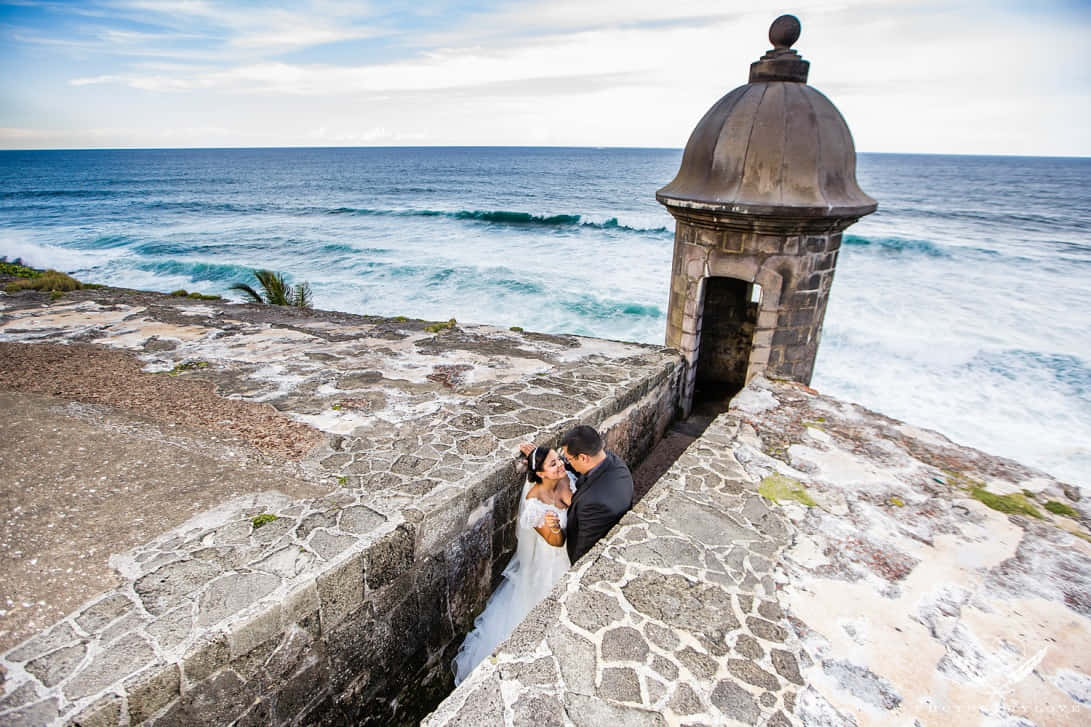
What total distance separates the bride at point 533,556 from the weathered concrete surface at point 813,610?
365mm

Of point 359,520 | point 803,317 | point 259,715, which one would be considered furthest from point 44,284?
point 803,317

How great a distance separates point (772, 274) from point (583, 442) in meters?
4.06

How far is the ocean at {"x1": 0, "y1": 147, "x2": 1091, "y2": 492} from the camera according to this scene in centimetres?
1293

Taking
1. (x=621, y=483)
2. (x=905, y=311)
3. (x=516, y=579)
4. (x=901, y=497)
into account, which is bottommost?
(x=905, y=311)

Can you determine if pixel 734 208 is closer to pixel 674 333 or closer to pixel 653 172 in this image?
pixel 674 333

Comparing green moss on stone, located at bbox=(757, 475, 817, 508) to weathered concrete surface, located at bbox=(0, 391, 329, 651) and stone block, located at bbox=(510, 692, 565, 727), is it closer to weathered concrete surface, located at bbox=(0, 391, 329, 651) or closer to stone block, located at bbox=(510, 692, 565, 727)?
stone block, located at bbox=(510, 692, 565, 727)

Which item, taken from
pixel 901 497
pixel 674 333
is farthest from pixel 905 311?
pixel 901 497

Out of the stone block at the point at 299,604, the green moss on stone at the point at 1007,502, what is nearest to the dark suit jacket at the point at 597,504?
the stone block at the point at 299,604

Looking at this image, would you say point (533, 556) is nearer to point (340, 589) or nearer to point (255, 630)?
point (340, 589)

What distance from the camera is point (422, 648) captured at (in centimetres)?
378

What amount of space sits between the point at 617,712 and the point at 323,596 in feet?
5.40

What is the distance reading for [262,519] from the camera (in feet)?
11.5

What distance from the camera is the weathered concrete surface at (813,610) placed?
8.50ft

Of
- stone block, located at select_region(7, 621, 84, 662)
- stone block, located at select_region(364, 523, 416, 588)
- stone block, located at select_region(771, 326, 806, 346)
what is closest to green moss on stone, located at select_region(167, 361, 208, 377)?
Result: stone block, located at select_region(7, 621, 84, 662)
